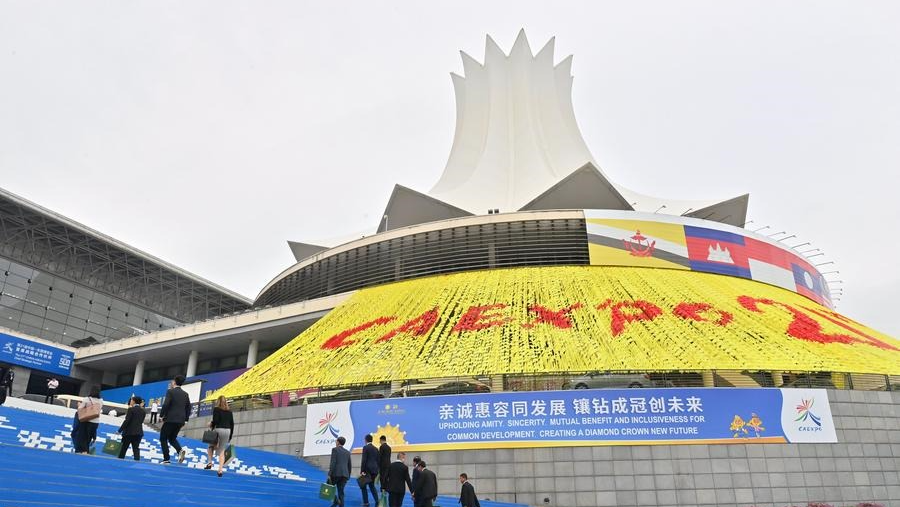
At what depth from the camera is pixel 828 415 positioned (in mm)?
14898

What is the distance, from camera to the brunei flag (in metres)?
23.1

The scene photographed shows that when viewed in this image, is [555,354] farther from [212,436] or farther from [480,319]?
[212,436]

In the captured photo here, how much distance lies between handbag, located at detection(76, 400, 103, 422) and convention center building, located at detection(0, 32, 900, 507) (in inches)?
271

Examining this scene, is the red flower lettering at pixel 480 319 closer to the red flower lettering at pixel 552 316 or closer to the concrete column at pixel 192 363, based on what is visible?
the red flower lettering at pixel 552 316

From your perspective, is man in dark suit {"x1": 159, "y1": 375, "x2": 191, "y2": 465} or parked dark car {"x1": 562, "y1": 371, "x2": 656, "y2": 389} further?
parked dark car {"x1": 562, "y1": 371, "x2": 656, "y2": 389}

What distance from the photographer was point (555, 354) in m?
16.2

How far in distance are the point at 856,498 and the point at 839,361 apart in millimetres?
3354

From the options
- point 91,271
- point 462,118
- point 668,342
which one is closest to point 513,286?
point 668,342

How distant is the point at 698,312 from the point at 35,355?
2966 cm

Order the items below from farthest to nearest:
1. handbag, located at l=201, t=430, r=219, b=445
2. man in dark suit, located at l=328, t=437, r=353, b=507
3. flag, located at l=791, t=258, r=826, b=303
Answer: flag, located at l=791, t=258, r=826, b=303, handbag, located at l=201, t=430, r=219, b=445, man in dark suit, located at l=328, t=437, r=353, b=507

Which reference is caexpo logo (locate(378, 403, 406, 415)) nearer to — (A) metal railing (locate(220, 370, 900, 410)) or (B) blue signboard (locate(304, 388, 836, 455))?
(B) blue signboard (locate(304, 388, 836, 455))

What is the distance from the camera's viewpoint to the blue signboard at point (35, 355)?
29469mm

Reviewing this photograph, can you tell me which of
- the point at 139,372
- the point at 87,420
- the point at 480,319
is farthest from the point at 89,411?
the point at 139,372

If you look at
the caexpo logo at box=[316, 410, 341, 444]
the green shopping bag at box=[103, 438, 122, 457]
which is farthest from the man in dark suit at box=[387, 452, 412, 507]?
the caexpo logo at box=[316, 410, 341, 444]
